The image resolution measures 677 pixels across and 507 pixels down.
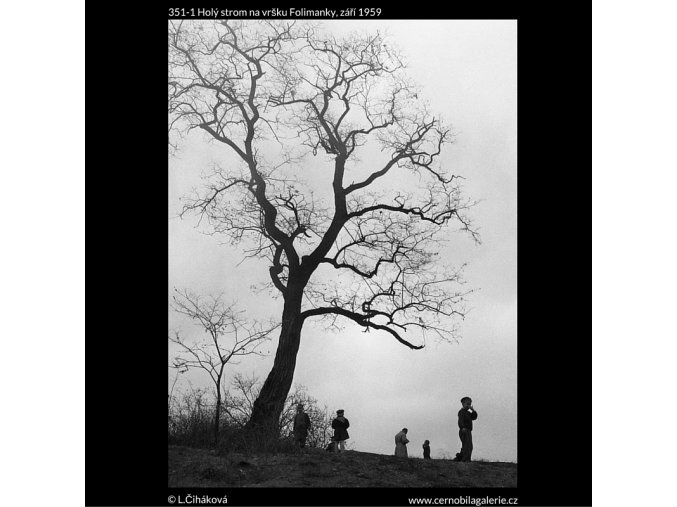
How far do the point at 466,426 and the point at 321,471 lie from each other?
4097 millimetres

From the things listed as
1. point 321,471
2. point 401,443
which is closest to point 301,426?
point 401,443

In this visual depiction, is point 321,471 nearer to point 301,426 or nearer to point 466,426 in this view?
point 301,426

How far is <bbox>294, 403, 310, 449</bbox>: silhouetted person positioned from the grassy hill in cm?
78

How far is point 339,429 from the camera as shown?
17359 mm

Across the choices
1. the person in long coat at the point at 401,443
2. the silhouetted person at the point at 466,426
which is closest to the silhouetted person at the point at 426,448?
the person in long coat at the point at 401,443

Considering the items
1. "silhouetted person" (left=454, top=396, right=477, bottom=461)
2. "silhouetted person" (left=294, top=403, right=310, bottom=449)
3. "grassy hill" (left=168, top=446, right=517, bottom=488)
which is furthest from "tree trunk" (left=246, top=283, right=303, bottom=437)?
"silhouetted person" (left=454, top=396, right=477, bottom=461)

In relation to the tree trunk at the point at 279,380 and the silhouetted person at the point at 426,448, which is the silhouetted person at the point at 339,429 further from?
the silhouetted person at the point at 426,448

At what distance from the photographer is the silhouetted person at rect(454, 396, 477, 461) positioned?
55.7ft

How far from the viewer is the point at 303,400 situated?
19.2 m
